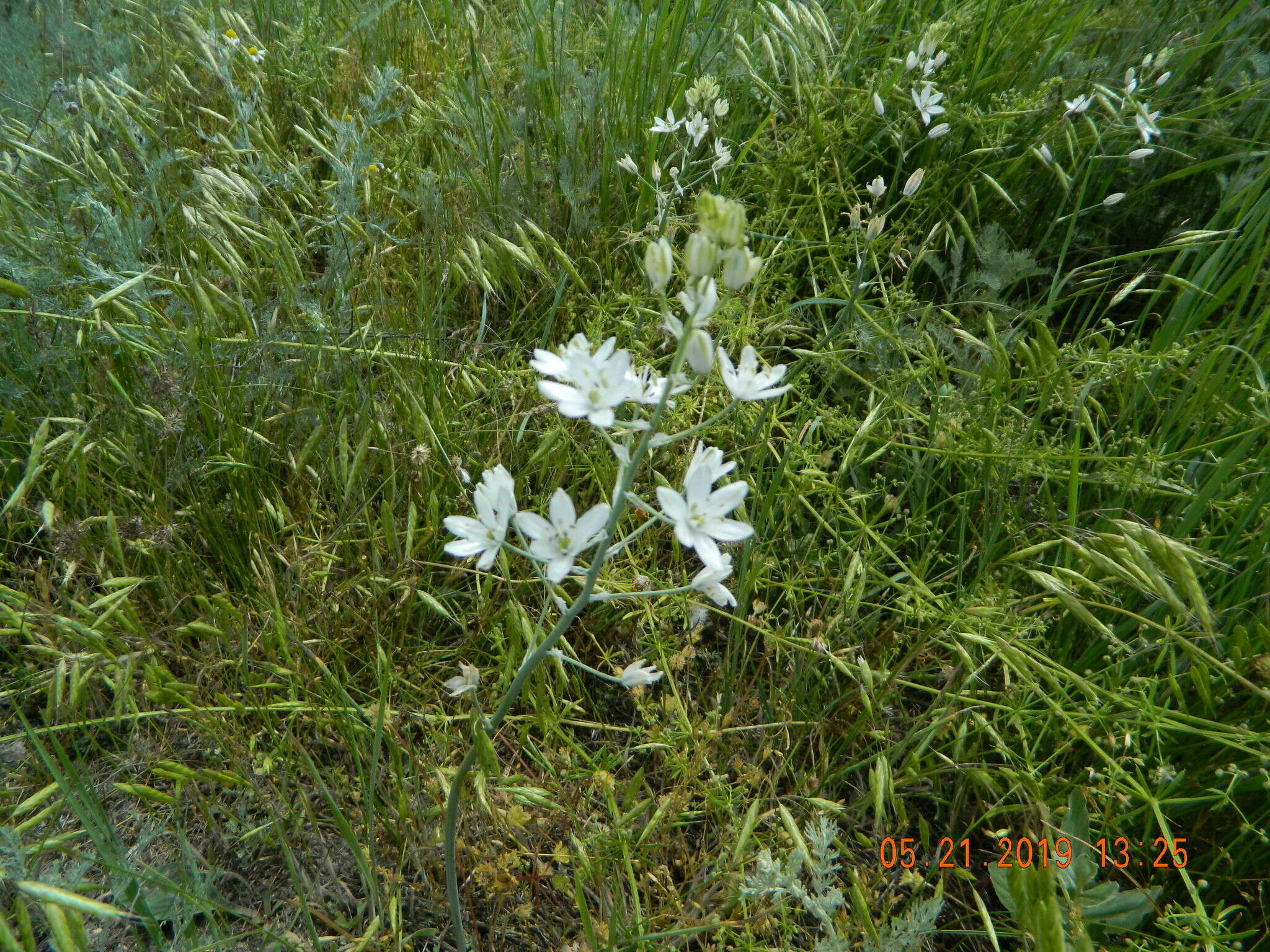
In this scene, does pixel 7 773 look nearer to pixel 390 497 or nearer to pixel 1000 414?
pixel 390 497

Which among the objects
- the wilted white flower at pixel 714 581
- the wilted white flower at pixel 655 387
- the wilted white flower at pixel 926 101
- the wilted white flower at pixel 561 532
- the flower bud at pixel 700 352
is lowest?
the wilted white flower at pixel 714 581

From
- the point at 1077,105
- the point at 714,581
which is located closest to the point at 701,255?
the point at 714,581

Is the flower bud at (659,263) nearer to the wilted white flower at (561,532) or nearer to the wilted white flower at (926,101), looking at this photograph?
the wilted white flower at (561,532)

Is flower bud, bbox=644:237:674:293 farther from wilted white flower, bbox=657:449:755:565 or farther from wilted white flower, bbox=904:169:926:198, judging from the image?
wilted white flower, bbox=904:169:926:198

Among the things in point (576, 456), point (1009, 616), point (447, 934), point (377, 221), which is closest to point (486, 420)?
point (576, 456)
